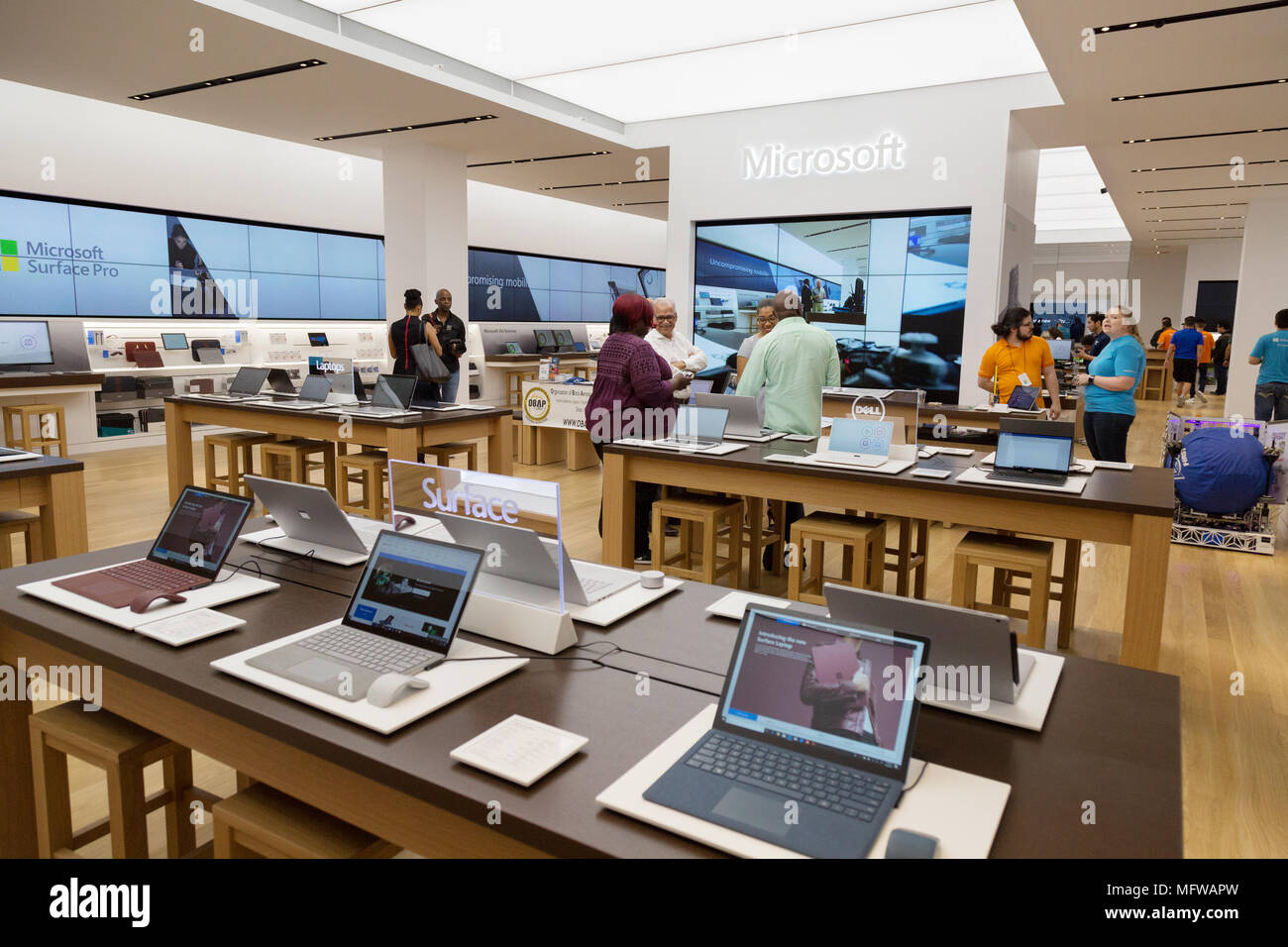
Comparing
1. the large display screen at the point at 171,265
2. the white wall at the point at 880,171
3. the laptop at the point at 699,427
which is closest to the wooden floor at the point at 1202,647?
the laptop at the point at 699,427

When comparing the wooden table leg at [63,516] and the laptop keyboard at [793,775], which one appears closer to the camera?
the laptop keyboard at [793,775]

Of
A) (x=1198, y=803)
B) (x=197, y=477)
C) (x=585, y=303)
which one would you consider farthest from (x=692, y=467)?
(x=585, y=303)

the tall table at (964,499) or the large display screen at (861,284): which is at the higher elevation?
the large display screen at (861,284)

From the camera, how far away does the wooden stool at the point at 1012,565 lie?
3504 millimetres

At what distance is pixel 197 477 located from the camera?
25.0 feet

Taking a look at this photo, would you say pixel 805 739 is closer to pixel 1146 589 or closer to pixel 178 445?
pixel 1146 589

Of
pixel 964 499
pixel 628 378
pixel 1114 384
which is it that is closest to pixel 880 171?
pixel 1114 384

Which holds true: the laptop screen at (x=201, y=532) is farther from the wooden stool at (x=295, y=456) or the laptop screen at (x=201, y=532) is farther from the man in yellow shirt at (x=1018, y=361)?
the man in yellow shirt at (x=1018, y=361)

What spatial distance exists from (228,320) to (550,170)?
14.1ft

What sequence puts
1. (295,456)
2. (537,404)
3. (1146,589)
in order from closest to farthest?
(1146,589), (295,456), (537,404)

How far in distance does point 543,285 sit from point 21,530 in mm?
11450

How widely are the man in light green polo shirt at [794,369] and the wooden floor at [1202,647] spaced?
0.98 metres

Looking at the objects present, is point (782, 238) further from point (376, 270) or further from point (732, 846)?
point (732, 846)

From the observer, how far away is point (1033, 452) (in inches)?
147
